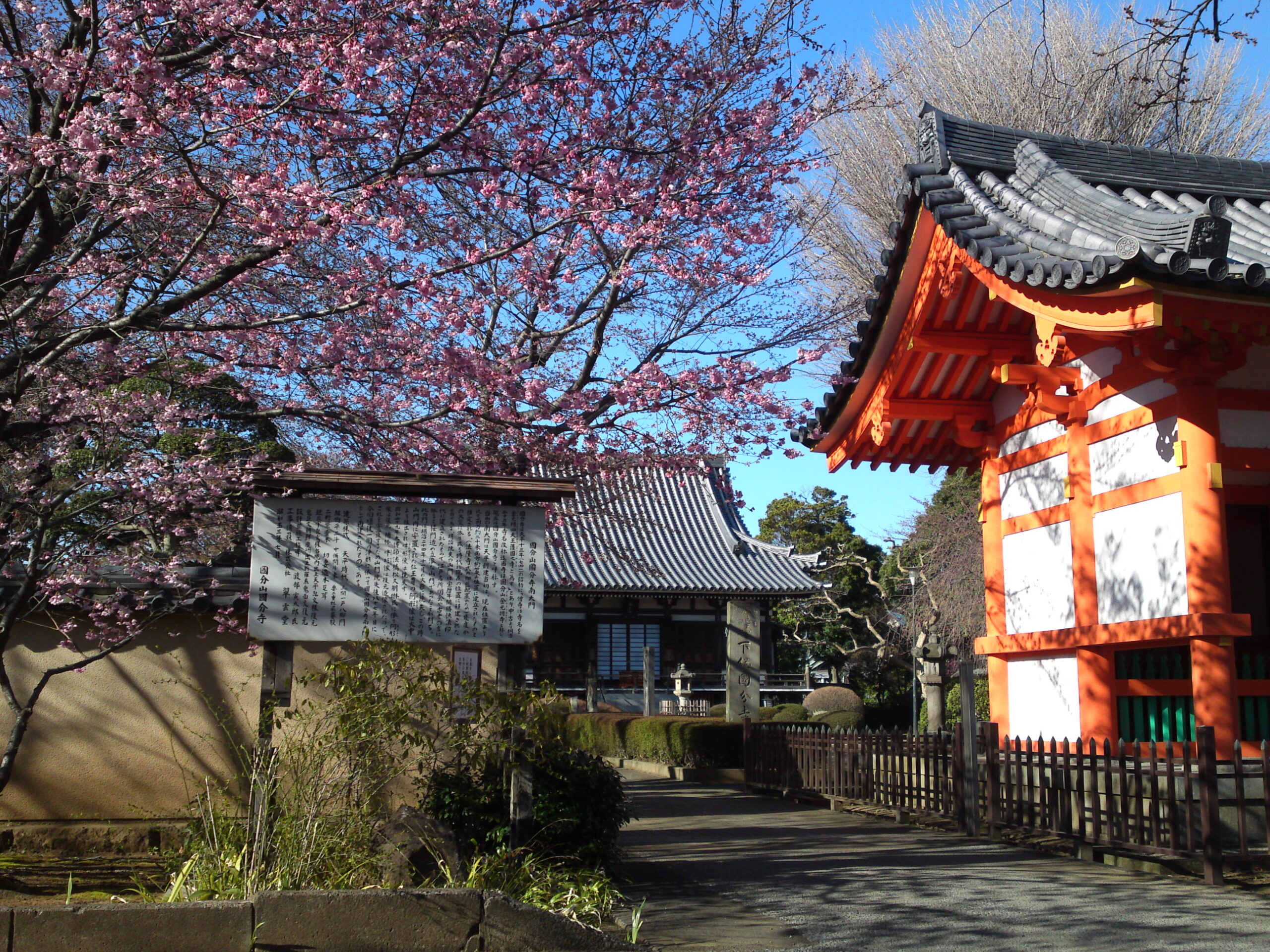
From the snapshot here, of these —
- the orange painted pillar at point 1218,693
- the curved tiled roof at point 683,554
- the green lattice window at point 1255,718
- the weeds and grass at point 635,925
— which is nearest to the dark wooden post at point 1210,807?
the orange painted pillar at point 1218,693

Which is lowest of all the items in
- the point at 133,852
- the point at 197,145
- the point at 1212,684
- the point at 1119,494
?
the point at 133,852

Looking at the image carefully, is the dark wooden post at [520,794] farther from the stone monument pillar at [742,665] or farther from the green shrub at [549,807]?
the stone monument pillar at [742,665]

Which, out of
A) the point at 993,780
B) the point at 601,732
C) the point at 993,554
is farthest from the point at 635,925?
the point at 601,732

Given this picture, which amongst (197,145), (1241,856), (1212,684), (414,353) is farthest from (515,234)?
(1241,856)

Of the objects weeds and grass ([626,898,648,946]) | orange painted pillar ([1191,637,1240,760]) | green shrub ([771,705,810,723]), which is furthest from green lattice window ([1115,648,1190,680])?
green shrub ([771,705,810,723])

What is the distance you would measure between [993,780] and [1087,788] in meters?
0.99

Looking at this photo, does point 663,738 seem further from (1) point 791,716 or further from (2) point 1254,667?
(2) point 1254,667

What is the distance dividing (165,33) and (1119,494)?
7.60 meters

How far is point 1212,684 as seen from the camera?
7.59 metres

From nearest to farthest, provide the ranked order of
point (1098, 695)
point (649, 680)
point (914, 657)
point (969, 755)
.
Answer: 1. point (1098, 695)
2. point (969, 755)
3. point (914, 657)
4. point (649, 680)

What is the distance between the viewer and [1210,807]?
699 centimetres

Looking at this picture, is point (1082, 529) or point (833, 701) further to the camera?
point (833, 701)

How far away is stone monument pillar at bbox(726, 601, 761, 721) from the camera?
59.2 feet

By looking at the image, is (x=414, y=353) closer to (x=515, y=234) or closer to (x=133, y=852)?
(x=515, y=234)
